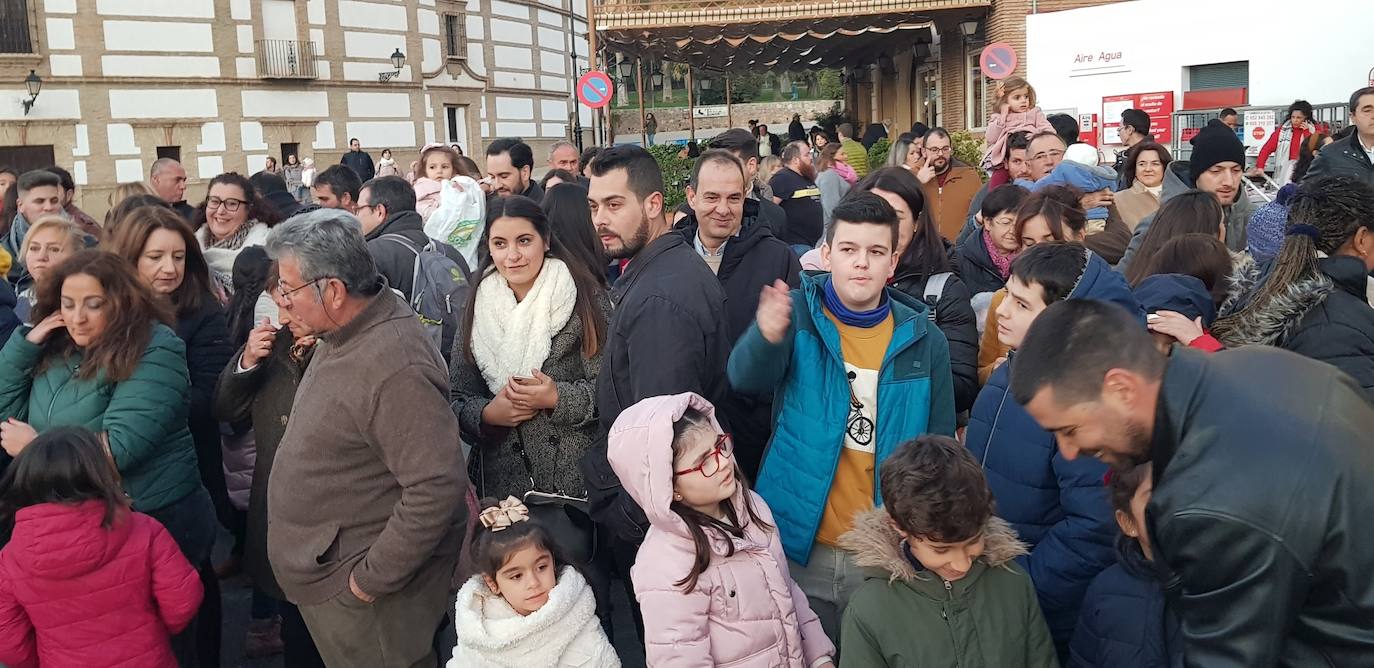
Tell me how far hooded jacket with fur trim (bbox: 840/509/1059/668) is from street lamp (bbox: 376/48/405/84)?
31.7m

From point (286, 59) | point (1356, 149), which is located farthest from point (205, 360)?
point (286, 59)

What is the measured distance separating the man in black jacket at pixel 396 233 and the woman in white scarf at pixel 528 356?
3.54 ft

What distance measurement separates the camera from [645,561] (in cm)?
311

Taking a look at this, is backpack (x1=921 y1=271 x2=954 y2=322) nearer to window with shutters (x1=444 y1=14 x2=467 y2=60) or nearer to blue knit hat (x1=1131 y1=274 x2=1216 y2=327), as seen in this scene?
blue knit hat (x1=1131 y1=274 x2=1216 y2=327)

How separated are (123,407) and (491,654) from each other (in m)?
1.77

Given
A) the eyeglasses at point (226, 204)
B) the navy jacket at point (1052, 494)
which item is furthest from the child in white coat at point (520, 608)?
the eyeglasses at point (226, 204)

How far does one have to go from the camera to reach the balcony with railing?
97.1 feet

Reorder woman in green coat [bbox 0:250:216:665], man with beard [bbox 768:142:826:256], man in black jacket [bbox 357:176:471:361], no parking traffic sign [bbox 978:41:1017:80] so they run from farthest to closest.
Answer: no parking traffic sign [bbox 978:41:1017:80] → man with beard [bbox 768:142:826:256] → man in black jacket [bbox 357:176:471:361] → woman in green coat [bbox 0:250:216:665]

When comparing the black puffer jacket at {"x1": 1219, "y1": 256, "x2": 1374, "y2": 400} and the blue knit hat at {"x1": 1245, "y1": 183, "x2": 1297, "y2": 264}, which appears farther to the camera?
the blue knit hat at {"x1": 1245, "y1": 183, "x2": 1297, "y2": 264}

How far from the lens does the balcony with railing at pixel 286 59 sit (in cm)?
2961

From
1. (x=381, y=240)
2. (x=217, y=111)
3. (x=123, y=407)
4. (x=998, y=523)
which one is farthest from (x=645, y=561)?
(x=217, y=111)

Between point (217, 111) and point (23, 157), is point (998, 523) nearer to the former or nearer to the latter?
point (23, 157)

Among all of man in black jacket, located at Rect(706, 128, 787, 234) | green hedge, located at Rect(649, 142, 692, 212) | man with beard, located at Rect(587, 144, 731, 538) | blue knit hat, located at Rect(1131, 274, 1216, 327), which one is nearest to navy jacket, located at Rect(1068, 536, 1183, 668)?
blue knit hat, located at Rect(1131, 274, 1216, 327)

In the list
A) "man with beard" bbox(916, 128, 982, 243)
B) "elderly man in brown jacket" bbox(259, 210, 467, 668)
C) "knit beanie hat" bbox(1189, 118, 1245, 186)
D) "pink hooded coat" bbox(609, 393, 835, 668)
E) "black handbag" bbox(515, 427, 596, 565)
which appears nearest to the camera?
"pink hooded coat" bbox(609, 393, 835, 668)
